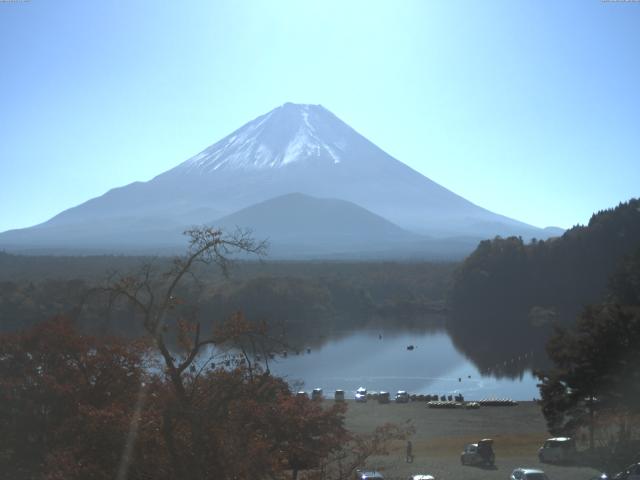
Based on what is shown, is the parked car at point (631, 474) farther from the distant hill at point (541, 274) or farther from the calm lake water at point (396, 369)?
the distant hill at point (541, 274)

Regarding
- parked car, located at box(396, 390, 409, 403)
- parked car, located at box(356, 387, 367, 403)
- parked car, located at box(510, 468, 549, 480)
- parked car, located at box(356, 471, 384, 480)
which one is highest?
parked car, located at box(356, 471, 384, 480)

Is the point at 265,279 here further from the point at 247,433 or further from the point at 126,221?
the point at 126,221

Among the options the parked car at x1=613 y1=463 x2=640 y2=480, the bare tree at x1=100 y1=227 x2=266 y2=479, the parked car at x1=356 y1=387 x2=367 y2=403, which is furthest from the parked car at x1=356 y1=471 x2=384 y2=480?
the parked car at x1=356 y1=387 x2=367 y2=403

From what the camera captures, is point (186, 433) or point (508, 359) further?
point (508, 359)

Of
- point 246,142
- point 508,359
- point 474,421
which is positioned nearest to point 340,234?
point 246,142

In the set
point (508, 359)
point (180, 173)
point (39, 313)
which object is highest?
point (180, 173)

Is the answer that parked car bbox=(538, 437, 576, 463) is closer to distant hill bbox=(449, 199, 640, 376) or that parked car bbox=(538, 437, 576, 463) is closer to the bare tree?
the bare tree

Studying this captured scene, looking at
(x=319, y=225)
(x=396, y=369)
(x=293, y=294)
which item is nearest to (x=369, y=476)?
(x=396, y=369)
